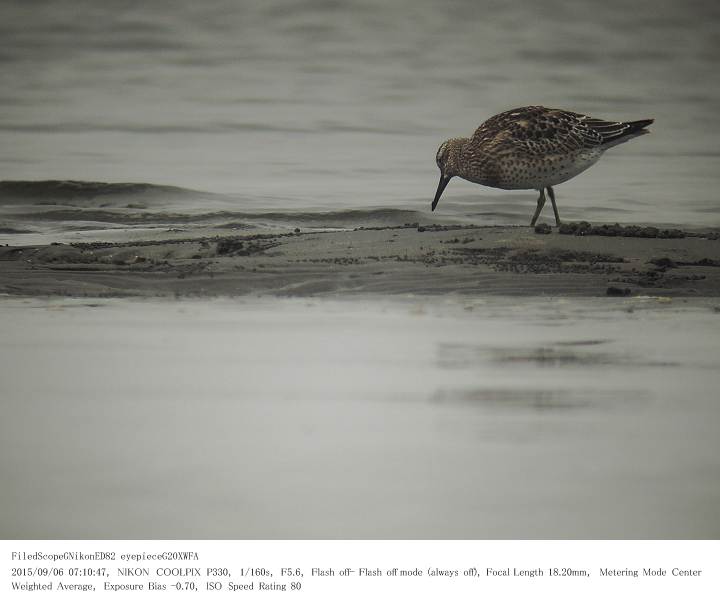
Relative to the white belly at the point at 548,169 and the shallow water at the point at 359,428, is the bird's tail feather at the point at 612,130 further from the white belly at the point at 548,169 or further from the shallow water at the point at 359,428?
the shallow water at the point at 359,428

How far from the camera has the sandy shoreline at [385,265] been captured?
26.1ft

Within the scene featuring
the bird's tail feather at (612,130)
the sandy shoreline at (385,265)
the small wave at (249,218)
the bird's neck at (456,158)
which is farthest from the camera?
the small wave at (249,218)

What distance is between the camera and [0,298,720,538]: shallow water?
362 cm

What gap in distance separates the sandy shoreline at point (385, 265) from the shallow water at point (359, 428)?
117 cm

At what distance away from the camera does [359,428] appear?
4.41 meters

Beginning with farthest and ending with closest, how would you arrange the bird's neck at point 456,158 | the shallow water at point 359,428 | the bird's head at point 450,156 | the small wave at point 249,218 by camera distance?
the small wave at point 249,218, the bird's head at point 450,156, the bird's neck at point 456,158, the shallow water at point 359,428

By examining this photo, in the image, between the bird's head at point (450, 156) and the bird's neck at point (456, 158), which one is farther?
the bird's head at point (450, 156)

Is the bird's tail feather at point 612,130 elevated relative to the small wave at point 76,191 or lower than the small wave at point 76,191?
elevated

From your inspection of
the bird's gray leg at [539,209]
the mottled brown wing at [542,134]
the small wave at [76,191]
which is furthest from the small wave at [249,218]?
the mottled brown wing at [542,134]

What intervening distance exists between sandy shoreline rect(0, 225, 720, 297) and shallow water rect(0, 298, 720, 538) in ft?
3.83

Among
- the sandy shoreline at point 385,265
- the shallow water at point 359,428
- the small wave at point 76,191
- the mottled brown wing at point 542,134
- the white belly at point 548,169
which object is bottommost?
the shallow water at point 359,428

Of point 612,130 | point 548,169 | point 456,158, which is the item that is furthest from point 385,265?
point 456,158

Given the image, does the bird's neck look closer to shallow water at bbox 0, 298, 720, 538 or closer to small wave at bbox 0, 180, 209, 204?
small wave at bbox 0, 180, 209, 204

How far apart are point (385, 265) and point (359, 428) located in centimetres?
410
